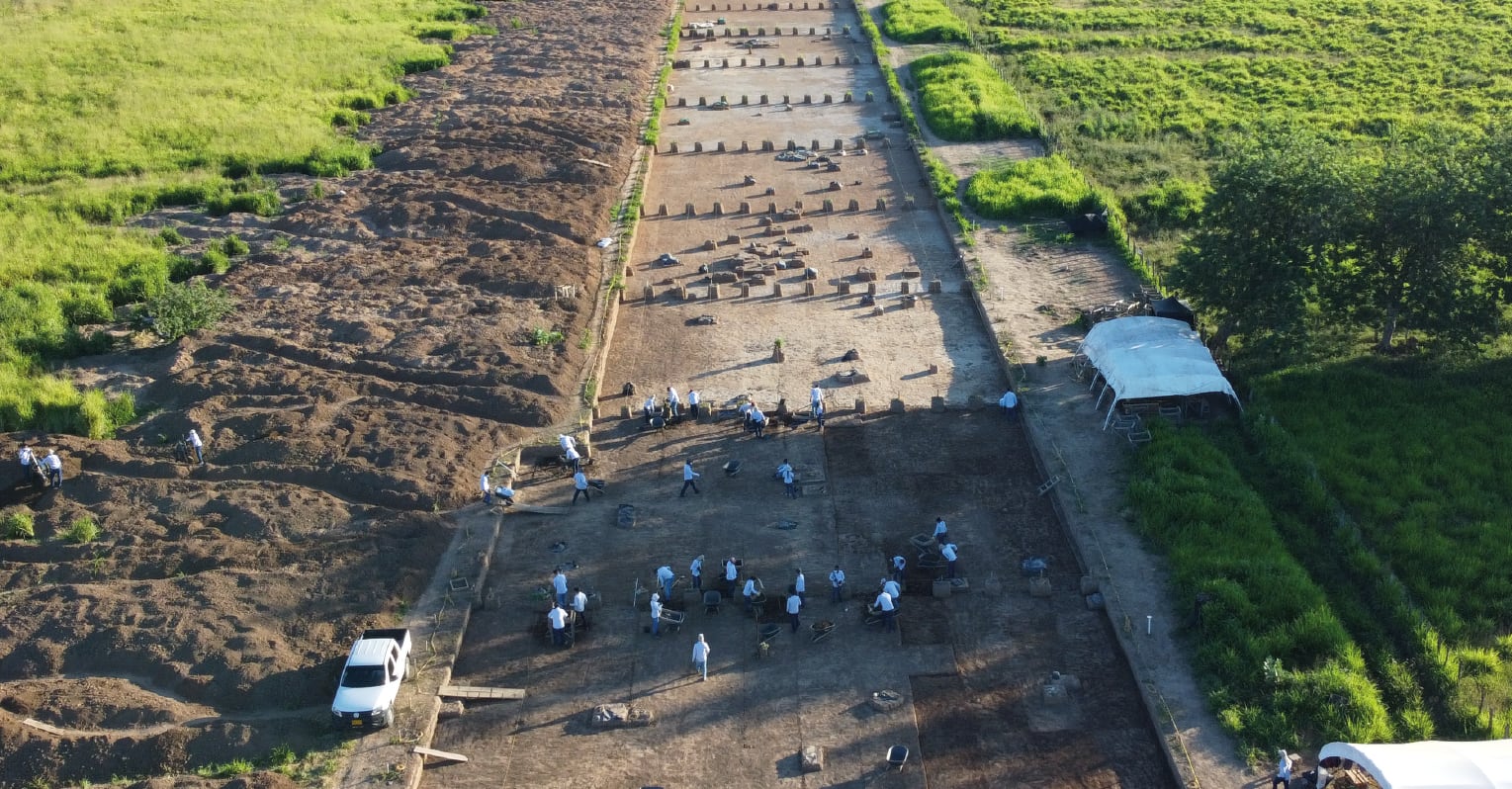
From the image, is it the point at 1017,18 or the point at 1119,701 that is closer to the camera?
the point at 1119,701

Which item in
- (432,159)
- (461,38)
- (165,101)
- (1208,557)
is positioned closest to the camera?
(1208,557)

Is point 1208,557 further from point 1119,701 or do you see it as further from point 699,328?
point 699,328

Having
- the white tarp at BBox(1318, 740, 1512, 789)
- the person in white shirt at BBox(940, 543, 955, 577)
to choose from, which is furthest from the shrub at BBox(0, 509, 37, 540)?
the white tarp at BBox(1318, 740, 1512, 789)

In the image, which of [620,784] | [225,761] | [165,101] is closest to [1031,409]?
[620,784]

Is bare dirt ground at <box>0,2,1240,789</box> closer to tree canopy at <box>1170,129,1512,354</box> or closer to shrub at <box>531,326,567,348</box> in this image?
shrub at <box>531,326,567,348</box>

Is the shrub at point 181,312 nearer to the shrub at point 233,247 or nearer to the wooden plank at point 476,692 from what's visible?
the shrub at point 233,247

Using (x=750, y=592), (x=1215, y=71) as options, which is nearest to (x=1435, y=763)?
(x=750, y=592)
